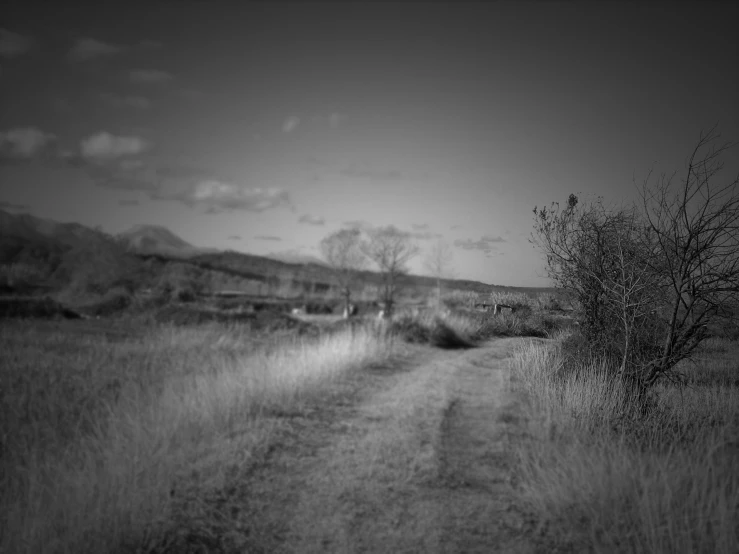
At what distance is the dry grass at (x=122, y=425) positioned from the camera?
11.8ft

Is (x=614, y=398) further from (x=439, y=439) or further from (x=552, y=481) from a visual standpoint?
(x=439, y=439)

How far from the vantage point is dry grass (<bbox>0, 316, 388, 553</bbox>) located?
3586 millimetres

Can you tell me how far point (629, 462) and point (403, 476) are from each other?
3.72 metres

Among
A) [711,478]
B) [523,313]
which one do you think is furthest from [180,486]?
[711,478]

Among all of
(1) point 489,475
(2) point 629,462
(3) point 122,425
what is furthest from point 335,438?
(2) point 629,462

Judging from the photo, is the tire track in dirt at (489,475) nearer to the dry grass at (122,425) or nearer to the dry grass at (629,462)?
the dry grass at (629,462)

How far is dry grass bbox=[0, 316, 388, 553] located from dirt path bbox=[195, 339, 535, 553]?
839mm

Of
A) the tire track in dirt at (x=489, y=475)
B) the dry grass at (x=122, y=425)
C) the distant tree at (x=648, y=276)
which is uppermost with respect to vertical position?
the distant tree at (x=648, y=276)

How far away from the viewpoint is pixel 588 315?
126 centimetres

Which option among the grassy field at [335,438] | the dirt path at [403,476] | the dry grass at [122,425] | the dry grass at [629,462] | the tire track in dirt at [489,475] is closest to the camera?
the dry grass at [629,462]

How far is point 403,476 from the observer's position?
4.25 metres

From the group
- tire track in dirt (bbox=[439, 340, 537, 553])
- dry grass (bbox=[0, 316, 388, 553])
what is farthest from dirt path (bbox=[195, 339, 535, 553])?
dry grass (bbox=[0, 316, 388, 553])

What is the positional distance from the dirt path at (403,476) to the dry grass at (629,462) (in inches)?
8.9

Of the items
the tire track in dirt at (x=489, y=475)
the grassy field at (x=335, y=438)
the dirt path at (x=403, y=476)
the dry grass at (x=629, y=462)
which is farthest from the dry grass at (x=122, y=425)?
the dry grass at (x=629, y=462)
